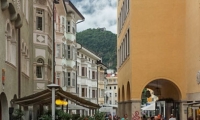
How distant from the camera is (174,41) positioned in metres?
30.0

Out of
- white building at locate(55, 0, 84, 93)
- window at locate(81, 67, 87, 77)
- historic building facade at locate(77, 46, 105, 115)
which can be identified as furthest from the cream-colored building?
white building at locate(55, 0, 84, 93)

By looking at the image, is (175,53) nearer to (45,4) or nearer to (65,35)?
(45,4)

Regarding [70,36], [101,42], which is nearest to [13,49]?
[70,36]

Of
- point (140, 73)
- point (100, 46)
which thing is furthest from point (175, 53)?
point (100, 46)

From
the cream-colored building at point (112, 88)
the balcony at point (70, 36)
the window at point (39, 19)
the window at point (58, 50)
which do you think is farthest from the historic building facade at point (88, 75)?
the cream-colored building at point (112, 88)

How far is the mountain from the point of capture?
397 feet

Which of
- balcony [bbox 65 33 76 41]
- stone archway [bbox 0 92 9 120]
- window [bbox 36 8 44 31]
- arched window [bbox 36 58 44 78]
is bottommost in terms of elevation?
stone archway [bbox 0 92 9 120]

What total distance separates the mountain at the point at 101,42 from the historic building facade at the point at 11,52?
89.0 meters

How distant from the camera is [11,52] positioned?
21.5 metres

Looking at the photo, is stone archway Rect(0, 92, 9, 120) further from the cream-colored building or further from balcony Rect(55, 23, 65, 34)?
the cream-colored building

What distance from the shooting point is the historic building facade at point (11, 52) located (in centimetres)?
1811

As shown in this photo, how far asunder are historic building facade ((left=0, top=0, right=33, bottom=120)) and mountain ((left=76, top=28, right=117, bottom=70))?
88970 millimetres

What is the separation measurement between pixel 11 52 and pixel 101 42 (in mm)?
115154

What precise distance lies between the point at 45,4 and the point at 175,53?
Answer: 33.2ft
